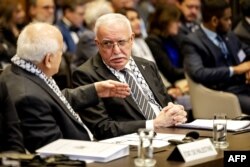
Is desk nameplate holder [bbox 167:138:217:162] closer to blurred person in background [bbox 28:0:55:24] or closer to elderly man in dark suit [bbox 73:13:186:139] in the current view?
elderly man in dark suit [bbox 73:13:186:139]

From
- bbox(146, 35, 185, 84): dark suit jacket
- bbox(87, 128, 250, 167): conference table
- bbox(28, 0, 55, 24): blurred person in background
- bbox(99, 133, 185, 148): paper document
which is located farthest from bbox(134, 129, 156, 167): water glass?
bbox(28, 0, 55, 24): blurred person in background

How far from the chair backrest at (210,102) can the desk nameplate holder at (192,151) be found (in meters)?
2.53

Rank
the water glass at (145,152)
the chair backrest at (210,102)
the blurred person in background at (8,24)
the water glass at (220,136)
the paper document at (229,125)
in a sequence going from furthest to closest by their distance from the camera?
1. the blurred person in background at (8,24)
2. the chair backrest at (210,102)
3. the paper document at (229,125)
4. the water glass at (220,136)
5. the water glass at (145,152)

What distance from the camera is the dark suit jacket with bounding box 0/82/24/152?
3619 mm

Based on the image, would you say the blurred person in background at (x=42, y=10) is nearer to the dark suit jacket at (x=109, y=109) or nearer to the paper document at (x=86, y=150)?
the dark suit jacket at (x=109, y=109)

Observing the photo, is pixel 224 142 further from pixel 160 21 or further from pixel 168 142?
pixel 160 21

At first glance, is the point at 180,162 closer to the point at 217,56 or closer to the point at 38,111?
the point at 38,111

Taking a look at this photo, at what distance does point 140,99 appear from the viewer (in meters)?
4.65

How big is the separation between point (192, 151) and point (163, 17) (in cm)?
467

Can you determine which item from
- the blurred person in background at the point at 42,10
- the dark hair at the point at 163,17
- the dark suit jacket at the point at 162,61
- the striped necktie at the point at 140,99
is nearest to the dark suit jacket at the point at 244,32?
the dark suit jacket at the point at 162,61

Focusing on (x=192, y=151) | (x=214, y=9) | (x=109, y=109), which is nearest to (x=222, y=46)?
(x=214, y=9)

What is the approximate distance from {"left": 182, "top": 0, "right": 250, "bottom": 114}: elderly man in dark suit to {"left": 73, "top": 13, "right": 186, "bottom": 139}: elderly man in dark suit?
1.62 metres

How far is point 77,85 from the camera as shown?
468 centimetres

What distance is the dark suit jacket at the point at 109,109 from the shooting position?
4.40m
